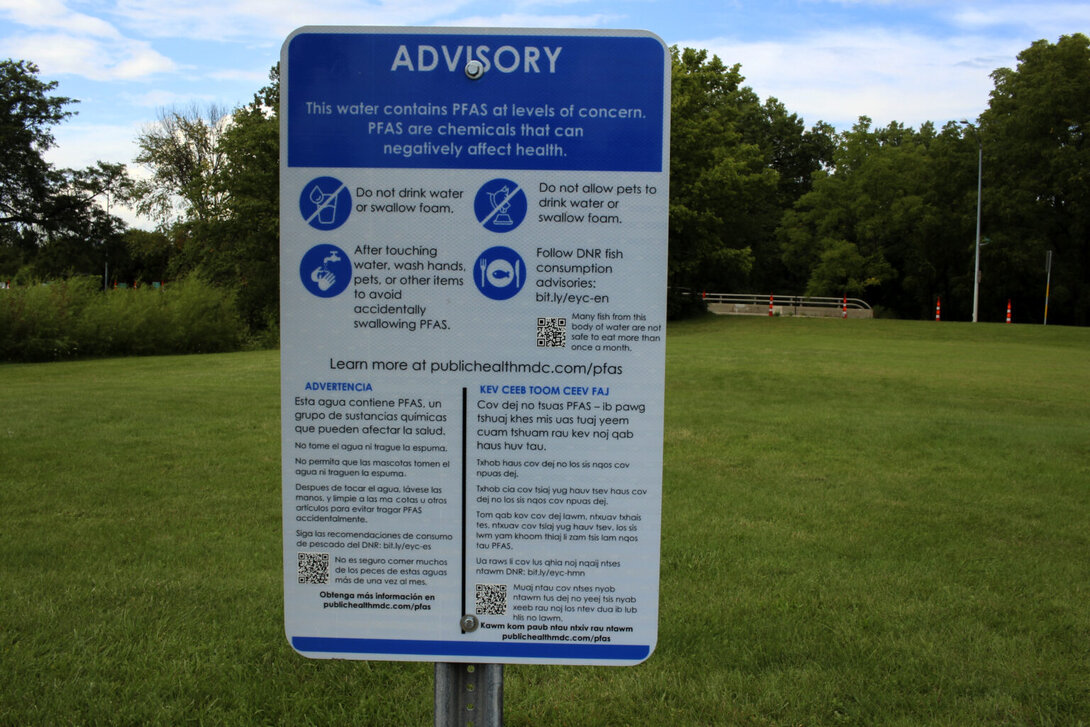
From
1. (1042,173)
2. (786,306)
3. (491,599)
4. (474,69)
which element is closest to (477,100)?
(474,69)

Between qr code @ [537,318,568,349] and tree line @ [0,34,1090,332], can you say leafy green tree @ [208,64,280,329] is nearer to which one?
tree line @ [0,34,1090,332]

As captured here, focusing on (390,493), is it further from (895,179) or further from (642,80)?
(895,179)

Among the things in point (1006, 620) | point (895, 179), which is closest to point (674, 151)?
point (895, 179)

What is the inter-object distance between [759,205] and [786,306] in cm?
1659

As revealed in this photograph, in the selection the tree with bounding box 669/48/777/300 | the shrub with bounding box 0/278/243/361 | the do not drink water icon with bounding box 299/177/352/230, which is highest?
the tree with bounding box 669/48/777/300

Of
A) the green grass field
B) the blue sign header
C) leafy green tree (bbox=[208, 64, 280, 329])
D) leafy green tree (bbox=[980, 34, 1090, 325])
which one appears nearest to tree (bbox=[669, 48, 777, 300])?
leafy green tree (bbox=[980, 34, 1090, 325])

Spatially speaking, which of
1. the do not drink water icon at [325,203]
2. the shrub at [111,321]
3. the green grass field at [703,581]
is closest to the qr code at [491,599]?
the do not drink water icon at [325,203]

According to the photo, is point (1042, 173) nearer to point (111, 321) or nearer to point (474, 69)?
point (111, 321)

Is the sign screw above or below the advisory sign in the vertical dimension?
above

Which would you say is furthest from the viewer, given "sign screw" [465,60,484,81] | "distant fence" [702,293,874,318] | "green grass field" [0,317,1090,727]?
"distant fence" [702,293,874,318]

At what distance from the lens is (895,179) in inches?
2126

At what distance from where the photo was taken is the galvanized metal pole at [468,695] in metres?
2.21

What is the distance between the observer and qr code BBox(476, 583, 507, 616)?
2.15 metres

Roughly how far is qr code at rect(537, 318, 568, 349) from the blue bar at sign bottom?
2.42 ft
